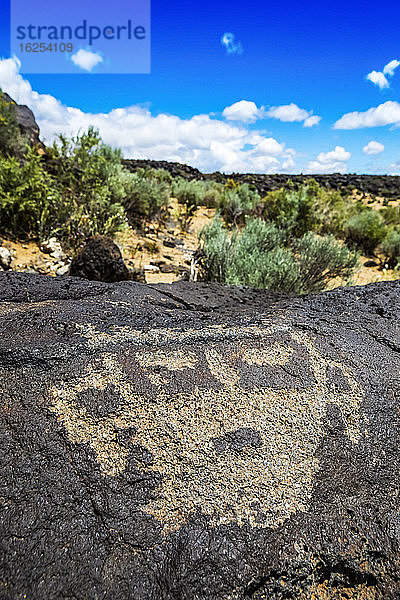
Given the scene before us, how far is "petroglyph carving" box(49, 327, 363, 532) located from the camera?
1.11 meters

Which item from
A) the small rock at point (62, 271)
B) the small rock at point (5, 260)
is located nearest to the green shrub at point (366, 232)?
the small rock at point (62, 271)

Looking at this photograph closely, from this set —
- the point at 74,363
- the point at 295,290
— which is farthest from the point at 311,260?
the point at 74,363

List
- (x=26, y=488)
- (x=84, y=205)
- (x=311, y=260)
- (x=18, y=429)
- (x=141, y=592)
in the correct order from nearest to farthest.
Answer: (x=141, y=592), (x=26, y=488), (x=18, y=429), (x=311, y=260), (x=84, y=205)

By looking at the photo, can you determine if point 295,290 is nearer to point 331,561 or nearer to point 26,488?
point 331,561

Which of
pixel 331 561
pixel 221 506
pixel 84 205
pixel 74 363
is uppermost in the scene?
pixel 84 205

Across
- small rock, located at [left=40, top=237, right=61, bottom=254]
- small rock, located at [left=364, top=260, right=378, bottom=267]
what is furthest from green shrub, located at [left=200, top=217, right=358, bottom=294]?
small rock, located at [left=364, top=260, right=378, bottom=267]

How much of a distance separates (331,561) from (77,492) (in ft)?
2.59

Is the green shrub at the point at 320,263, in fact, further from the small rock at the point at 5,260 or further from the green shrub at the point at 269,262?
the small rock at the point at 5,260

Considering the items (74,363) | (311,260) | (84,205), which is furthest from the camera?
(84,205)

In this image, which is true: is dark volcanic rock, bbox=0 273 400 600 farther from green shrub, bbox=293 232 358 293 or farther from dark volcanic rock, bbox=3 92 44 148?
dark volcanic rock, bbox=3 92 44 148

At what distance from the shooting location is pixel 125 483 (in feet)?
3.61

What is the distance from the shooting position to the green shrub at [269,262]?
4551 millimetres

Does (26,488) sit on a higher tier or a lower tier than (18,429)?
lower

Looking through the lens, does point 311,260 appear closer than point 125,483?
No
